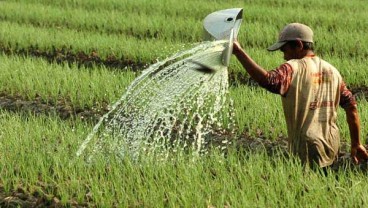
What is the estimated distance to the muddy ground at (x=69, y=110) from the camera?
3627 millimetres

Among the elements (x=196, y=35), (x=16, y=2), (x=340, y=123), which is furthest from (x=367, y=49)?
(x=16, y=2)

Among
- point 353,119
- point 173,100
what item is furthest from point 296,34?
point 173,100

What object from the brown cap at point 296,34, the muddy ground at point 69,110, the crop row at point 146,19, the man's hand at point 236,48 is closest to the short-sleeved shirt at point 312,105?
the brown cap at point 296,34

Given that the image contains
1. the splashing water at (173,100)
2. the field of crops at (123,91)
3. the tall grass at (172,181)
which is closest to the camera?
the splashing water at (173,100)

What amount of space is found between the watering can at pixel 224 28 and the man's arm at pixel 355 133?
2.64 ft

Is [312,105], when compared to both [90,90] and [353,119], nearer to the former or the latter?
[353,119]

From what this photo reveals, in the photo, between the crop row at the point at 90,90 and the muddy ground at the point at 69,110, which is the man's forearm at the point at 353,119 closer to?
the muddy ground at the point at 69,110

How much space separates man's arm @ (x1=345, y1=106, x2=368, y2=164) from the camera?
3.51 metres

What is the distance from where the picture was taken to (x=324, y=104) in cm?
335

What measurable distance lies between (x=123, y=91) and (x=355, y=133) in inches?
117

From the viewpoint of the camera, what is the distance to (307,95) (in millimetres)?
3293

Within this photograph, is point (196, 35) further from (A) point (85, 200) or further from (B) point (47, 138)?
(A) point (85, 200)

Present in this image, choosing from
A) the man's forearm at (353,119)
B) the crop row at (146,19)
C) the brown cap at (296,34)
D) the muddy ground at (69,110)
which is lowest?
the muddy ground at (69,110)

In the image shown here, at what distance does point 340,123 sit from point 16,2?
8698 millimetres
